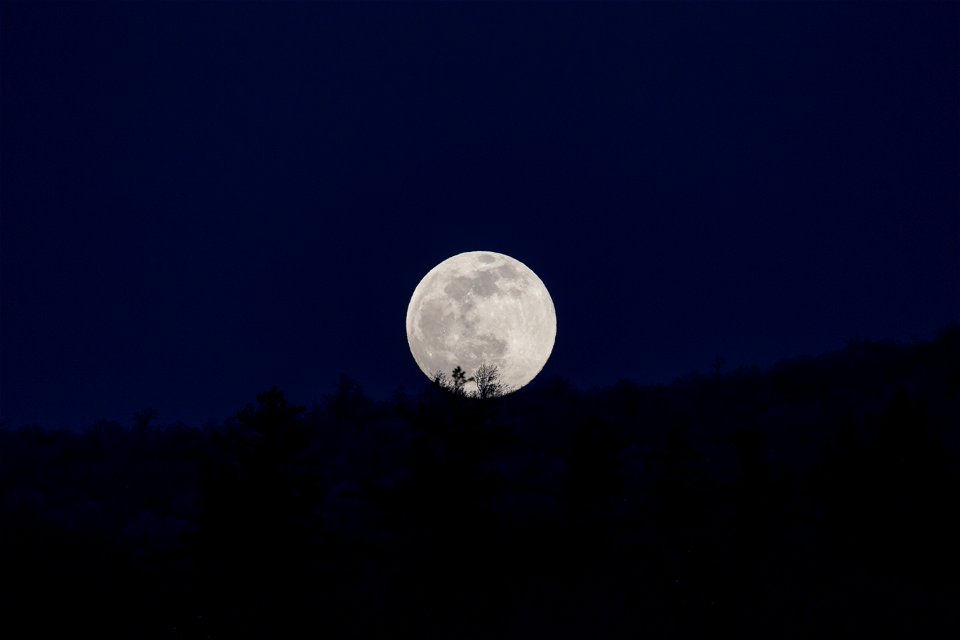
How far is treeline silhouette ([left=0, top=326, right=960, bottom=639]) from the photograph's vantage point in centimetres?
1914

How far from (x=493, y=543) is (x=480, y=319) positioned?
16906mm

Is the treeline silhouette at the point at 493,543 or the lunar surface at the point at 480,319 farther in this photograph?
the lunar surface at the point at 480,319

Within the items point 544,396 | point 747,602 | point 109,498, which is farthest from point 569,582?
point 544,396

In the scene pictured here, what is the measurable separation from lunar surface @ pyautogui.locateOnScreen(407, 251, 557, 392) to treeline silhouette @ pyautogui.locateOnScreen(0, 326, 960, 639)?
224 inches

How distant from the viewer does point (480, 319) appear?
40.6 metres

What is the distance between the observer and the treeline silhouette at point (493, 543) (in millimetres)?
19141

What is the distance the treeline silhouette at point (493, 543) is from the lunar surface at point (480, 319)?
5.69 m

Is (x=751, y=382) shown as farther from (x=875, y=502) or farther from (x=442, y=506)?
(x=442, y=506)

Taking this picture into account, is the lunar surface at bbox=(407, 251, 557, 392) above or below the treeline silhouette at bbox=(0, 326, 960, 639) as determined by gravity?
above

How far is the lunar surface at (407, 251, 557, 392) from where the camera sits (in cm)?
4072

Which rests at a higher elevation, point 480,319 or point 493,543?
point 480,319

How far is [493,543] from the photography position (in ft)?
82.9

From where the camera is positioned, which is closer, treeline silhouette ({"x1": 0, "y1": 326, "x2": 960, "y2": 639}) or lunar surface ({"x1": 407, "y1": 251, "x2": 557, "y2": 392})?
treeline silhouette ({"x1": 0, "y1": 326, "x2": 960, "y2": 639})

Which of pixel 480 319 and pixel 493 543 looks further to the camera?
pixel 480 319
